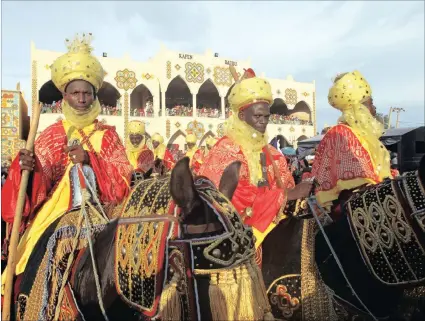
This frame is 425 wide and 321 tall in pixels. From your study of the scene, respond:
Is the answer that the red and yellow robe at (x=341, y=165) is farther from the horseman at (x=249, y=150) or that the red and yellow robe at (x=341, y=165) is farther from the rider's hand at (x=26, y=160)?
the rider's hand at (x=26, y=160)

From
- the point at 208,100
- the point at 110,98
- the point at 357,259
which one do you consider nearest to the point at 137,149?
the point at 357,259

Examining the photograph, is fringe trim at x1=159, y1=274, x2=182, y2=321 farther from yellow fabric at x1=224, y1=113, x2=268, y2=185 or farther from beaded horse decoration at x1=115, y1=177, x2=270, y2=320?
yellow fabric at x1=224, y1=113, x2=268, y2=185

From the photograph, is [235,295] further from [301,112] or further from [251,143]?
[301,112]

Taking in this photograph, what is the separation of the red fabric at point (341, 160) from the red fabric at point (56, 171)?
181cm

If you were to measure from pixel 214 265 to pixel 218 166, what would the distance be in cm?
212

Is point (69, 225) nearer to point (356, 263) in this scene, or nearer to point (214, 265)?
point (214, 265)

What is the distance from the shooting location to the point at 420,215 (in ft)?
9.48

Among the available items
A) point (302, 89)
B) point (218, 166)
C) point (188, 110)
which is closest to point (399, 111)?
point (302, 89)

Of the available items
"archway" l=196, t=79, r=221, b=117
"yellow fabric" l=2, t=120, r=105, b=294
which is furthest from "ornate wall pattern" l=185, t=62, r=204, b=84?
"yellow fabric" l=2, t=120, r=105, b=294

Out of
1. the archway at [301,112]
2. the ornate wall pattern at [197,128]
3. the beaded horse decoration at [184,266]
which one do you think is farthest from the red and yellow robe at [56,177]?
the archway at [301,112]

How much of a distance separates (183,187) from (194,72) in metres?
32.6

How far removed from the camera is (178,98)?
3834cm

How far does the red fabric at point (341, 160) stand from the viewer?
447cm

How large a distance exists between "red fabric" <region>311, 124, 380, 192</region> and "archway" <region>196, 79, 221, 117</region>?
31.4 meters
